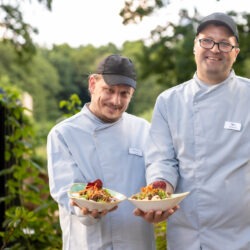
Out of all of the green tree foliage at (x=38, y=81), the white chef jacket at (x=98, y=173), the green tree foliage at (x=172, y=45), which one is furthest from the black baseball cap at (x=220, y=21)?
the green tree foliage at (x=38, y=81)

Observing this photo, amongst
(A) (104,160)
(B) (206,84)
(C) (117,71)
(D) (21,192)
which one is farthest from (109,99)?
(D) (21,192)

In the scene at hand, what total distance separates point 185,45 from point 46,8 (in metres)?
5.64

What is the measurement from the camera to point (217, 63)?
2.69 m

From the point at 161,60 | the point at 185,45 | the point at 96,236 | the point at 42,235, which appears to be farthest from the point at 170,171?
the point at 161,60

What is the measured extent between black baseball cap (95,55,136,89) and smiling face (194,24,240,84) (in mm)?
349

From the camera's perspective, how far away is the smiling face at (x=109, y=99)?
9.27 ft

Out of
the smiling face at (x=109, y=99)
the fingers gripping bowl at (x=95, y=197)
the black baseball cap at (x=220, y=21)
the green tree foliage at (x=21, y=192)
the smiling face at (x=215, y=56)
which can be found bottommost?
the green tree foliage at (x=21, y=192)

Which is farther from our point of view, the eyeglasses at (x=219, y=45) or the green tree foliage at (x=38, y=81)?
the green tree foliage at (x=38, y=81)

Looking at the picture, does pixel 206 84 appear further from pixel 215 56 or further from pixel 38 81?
pixel 38 81

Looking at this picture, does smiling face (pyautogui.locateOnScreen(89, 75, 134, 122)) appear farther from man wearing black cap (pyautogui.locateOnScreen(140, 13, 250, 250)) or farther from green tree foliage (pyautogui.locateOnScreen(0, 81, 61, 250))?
green tree foliage (pyautogui.locateOnScreen(0, 81, 61, 250))

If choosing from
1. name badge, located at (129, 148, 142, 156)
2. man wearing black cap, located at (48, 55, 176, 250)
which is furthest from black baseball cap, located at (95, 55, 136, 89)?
name badge, located at (129, 148, 142, 156)

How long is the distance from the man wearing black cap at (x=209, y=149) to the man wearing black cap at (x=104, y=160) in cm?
14

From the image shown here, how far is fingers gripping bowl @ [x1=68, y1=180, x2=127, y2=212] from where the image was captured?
2.46 meters

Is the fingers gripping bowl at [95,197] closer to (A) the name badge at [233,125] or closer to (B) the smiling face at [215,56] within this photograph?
(A) the name badge at [233,125]
